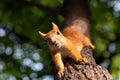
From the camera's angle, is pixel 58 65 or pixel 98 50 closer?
pixel 58 65

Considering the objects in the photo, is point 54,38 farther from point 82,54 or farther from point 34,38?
point 34,38

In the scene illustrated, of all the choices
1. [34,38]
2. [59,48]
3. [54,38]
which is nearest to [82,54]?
[59,48]

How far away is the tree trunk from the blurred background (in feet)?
4.09

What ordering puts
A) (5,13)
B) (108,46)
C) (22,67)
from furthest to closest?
1. (108,46)
2. (22,67)
3. (5,13)

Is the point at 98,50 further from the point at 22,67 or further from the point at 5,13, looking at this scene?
the point at 5,13

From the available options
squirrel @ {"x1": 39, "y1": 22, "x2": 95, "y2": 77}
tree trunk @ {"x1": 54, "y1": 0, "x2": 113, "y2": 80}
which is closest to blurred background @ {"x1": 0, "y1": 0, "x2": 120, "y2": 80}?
tree trunk @ {"x1": 54, "y1": 0, "x2": 113, "y2": 80}

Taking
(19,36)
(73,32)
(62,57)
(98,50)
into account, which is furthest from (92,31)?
(62,57)

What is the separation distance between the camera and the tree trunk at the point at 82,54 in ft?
8.00

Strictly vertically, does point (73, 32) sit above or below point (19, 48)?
below

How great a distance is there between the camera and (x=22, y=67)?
18.8 feet

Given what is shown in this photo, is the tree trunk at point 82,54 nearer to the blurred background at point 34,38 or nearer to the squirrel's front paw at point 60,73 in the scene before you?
the squirrel's front paw at point 60,73

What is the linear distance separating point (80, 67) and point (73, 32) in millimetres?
705

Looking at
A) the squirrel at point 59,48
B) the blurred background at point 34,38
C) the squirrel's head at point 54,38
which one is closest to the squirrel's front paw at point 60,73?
the squirrel at point 59,48

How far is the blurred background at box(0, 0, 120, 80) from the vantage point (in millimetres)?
5346
